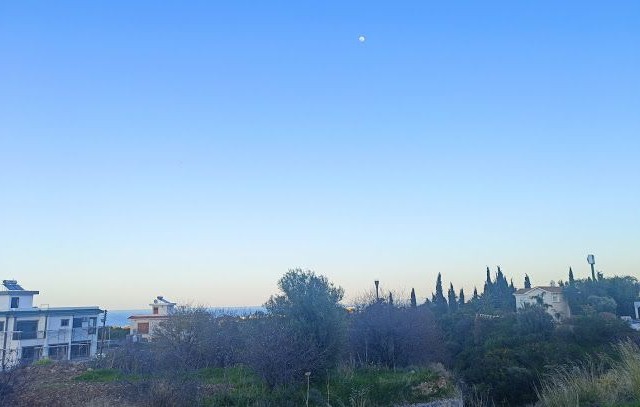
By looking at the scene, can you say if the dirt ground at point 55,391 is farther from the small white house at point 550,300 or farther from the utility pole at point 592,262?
the utility pole at point 592,262

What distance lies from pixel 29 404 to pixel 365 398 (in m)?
6.70

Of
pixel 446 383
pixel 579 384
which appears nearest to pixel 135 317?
pixel 446 383

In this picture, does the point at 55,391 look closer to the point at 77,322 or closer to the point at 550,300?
the point at 77,322

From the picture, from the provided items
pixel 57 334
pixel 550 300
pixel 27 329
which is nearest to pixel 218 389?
pixel 57 334

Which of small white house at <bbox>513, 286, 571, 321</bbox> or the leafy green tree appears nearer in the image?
the leafy green tree

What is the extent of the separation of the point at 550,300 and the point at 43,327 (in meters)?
38.6

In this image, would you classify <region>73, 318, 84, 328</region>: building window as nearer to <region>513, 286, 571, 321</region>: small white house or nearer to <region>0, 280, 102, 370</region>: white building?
<region>0, 280, 102, 370</region>: white building

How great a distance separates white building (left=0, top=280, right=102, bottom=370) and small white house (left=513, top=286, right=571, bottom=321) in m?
32.9

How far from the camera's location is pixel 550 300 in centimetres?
4116

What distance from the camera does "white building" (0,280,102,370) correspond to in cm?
3127

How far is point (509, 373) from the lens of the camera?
20172mm

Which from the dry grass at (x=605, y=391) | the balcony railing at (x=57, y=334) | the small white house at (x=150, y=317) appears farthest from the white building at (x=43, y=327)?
the dry grass at (x=605, y=391)

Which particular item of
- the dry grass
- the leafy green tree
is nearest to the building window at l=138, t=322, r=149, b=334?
the leafy green tree

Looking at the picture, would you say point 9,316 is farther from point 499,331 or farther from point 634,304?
point 634,304
